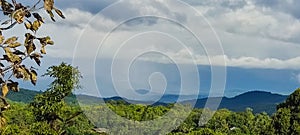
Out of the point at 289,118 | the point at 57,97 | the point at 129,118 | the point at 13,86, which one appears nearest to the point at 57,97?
the point at 57,97

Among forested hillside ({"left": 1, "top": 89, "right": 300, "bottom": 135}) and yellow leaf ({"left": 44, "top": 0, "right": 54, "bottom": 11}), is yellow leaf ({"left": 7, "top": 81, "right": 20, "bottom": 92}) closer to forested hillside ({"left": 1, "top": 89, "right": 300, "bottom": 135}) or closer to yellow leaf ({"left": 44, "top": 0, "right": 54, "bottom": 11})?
yellow leaf ({"left": 44, "top": 0, "right": 54, "bottom": 11})

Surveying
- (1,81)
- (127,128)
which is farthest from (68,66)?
(127,128)

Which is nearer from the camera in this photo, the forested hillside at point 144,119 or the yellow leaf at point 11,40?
the yellow leaf at point 11,40

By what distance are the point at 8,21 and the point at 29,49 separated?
207 millimetres

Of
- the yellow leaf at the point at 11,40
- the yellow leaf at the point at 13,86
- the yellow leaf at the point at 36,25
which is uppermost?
the yellow leaf at the point at 36,25

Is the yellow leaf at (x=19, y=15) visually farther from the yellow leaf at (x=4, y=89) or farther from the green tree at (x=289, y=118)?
the green tree at (x=289, y=118)

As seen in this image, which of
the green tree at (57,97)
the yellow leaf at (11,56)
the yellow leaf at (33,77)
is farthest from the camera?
the green tree at (57,97)

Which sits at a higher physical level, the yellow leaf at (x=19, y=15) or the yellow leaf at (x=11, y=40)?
the yellow leaf at (x=19, y=15)

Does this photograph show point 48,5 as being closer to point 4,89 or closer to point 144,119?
point 4,89

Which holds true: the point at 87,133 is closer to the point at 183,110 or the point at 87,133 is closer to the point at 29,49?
the point at 183,110

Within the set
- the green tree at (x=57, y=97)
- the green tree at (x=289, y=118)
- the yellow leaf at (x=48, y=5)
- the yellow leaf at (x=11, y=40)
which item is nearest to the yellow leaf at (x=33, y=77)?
the yellow leaf at (x=11, y=40)

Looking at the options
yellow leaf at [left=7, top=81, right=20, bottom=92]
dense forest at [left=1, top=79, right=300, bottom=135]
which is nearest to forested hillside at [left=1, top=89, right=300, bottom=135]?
dense forest at [left=1, top=79, right=300, bottom=135]

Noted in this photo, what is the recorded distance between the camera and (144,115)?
281 feet

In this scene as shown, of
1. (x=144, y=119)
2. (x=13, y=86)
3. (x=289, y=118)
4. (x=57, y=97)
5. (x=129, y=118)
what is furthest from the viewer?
(x=144, y=119)
